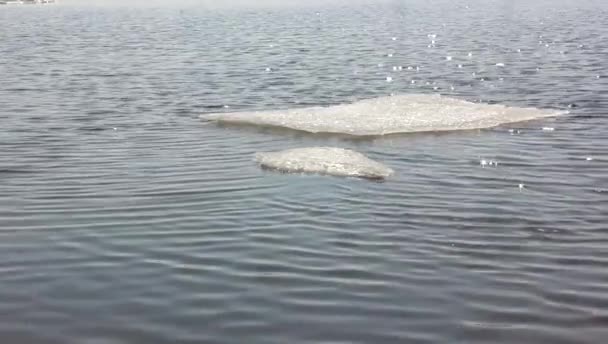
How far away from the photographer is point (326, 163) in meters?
11.6

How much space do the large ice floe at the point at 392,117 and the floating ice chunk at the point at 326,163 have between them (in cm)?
245

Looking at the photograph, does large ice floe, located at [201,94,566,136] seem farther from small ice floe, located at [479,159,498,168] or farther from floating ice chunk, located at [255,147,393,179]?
small ice floe, located at [479,159,498,168]

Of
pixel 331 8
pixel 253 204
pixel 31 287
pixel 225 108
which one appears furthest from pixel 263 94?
pixel 331 8

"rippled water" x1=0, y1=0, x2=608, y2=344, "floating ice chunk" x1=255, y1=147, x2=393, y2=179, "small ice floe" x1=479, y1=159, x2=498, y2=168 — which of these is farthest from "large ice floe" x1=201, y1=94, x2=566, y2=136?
"small ice floe" x1=479, y1=159, x2=498, y2=168

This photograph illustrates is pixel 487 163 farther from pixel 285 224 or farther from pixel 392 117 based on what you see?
pixel 285 224

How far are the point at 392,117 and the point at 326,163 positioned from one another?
418 cm

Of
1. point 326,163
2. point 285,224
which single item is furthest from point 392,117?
point 285,224

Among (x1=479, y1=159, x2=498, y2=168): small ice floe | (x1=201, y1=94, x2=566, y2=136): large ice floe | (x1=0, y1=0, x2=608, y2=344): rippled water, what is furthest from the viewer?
(x1=201, y1=94, x2=566, y2=136): large ice floe

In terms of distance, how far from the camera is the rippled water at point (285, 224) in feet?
21.6

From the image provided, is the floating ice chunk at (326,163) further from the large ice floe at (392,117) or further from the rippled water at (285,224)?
the large ice floe at (392,117)

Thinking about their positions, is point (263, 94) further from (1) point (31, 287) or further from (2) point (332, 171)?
(1) point (31, 287)

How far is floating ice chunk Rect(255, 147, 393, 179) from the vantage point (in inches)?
443

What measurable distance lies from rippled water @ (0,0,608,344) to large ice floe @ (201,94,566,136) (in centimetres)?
47

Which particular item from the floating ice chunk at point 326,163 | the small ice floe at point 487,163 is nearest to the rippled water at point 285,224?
the small ice floe at point 487,163
